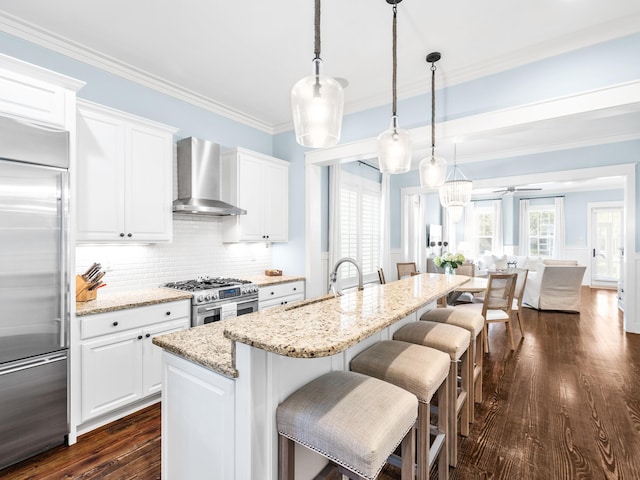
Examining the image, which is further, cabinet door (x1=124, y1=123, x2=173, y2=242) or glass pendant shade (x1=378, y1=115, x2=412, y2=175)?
cabinet door (x1=124, y1=123, x2=173, y2=242)

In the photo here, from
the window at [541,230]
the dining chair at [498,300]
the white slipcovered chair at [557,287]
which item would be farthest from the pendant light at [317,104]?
the window at [541,230]

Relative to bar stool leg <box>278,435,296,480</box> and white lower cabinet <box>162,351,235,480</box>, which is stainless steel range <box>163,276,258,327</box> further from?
bar stool leg <box>278,435,296,480</box>

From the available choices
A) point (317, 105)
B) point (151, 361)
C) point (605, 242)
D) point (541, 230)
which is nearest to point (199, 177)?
point (151, 361)

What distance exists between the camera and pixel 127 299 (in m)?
2.58

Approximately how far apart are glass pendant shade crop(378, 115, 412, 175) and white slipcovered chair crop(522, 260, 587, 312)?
17.8 ft

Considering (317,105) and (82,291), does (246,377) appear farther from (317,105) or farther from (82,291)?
(82,291)

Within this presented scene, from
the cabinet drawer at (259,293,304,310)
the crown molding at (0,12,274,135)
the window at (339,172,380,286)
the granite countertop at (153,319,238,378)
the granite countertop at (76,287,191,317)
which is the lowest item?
the cabinet drawer at (259,293,304,310)

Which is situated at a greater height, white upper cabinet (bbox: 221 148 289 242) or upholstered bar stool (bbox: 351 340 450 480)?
white upper cabinet (bbox: 221 148 289 242)

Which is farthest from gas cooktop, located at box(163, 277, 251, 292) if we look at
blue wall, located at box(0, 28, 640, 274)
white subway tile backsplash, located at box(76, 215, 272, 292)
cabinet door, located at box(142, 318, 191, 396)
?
blue wall, located at box(0, 28, 640, 274)

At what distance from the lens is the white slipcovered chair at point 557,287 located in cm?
583

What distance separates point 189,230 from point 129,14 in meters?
1.92

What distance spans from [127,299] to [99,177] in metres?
0.98

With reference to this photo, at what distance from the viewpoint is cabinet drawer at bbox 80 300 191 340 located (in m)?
2.23

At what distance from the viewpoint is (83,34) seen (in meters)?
2.47
